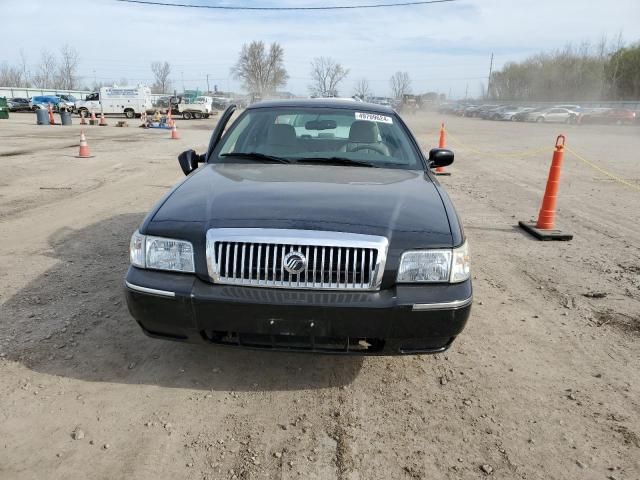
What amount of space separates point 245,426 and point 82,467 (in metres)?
0.75

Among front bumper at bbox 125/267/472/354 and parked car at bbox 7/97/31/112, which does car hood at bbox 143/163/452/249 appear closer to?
front bumper at bbox 125/267/472/354

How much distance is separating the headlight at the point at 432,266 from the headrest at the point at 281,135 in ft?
5.95

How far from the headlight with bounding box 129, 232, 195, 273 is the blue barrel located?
31.0 metres

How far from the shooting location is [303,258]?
237cm

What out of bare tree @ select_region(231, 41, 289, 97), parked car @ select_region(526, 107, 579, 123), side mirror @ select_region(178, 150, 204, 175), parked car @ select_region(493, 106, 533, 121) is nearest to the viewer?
side mirror @ select_region(178, 150, 204, 175)

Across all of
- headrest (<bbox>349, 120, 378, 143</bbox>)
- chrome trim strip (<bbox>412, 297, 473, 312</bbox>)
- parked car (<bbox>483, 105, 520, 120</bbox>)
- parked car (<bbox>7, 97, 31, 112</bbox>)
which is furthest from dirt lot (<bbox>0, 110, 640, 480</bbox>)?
parked car (<bbox>483, 105, 520, 120</bbox>)

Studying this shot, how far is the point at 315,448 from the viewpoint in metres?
2.30

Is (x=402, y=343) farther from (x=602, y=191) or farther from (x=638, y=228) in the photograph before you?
(x=602, y=191)

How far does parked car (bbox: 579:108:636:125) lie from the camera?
3928cm

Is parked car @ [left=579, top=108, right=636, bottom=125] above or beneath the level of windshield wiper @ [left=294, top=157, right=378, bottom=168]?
beneath

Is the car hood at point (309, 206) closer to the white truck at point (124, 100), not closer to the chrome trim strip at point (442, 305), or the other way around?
the chrome trim strip at point (442, 305)

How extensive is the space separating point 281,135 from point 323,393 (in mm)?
→ 2155

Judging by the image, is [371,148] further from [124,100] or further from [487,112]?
[487,112]

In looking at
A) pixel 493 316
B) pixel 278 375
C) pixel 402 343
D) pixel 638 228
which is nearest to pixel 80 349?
pixel 278 375
